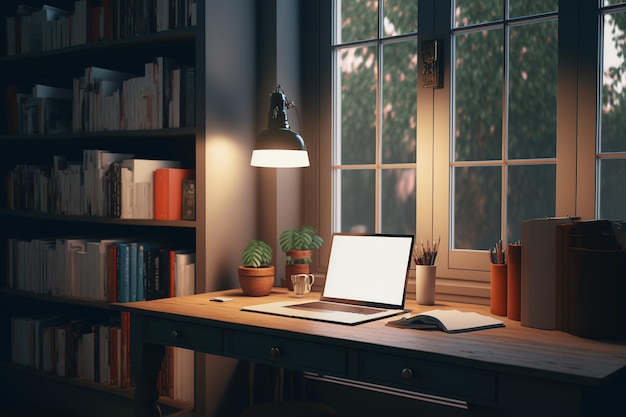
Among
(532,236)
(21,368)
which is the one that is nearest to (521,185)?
(532,236)

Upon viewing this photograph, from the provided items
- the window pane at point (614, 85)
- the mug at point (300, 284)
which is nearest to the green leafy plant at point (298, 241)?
the mug at point (300, 284)

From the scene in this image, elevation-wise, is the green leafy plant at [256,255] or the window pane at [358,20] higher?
the window pane at [358,20]

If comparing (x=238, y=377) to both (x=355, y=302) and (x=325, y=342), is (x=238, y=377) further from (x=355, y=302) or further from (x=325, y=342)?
(x=325, y=342)

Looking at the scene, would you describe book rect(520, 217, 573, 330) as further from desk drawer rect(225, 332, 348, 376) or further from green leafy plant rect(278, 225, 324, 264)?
green leafy plant rect(278, 225, 324, 264)

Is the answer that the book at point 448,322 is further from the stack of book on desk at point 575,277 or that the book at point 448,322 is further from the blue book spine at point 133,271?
the blue book spine at point 133,271

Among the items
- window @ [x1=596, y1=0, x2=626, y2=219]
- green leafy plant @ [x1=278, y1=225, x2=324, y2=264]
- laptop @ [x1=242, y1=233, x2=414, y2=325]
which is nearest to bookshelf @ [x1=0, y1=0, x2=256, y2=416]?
green leafy plant @ [x1=278, y1=225, x2=324, y2=264]

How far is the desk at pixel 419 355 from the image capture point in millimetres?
1753

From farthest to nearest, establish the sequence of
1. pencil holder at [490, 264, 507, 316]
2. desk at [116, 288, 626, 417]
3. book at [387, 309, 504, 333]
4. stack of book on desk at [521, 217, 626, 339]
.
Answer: pencil holder at [490, 264, 507, 316], book at [387, 309, 504, 333], stack of book on desk at [521, 217, 626, 339], desk at [116, 288, 626, 417]

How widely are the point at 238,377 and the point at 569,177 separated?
5.53ft

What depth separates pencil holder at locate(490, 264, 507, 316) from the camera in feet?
8.12

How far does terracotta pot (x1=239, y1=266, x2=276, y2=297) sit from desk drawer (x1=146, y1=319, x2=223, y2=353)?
1.42ft

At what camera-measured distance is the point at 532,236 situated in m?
2.29

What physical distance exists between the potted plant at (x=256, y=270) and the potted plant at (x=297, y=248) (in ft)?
0.29

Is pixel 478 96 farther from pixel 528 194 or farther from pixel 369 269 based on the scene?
pixel 369 269
